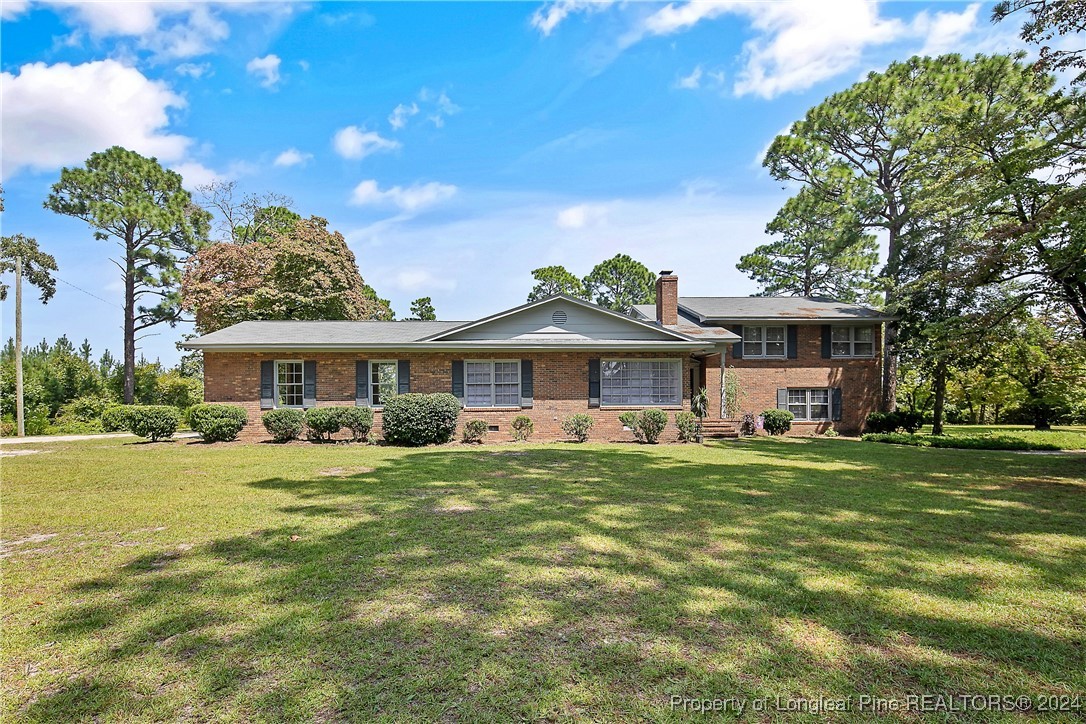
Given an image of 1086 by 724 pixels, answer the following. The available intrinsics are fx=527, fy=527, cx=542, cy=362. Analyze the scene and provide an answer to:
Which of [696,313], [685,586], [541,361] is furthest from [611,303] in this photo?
[685,586]

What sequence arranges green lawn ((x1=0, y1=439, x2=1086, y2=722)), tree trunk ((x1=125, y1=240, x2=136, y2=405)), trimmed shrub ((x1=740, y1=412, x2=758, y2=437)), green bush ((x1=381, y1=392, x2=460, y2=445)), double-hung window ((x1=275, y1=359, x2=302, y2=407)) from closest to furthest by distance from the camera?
green lawn ((x1=0, y1=439, x2=1086, y2=722)) → green bush ((x1=381, y1=392, x2=460, y2=445)) → double-hung window ((x1=275, y1=359, x2=302, y2=407)) → trimmed shrub ((x1=740, y1=412, x2=758, y2=437)) → tree trunk ((x1=125, y1=240, x2=136, y2=405))

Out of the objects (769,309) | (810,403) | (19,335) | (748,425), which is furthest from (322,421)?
(810,403)

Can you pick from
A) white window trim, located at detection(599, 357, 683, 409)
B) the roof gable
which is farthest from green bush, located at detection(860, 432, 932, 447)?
the roof gable

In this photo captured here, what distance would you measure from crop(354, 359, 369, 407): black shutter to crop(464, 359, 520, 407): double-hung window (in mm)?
3139

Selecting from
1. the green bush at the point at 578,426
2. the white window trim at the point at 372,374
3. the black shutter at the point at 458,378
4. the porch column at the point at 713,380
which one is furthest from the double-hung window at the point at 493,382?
the porch column at the point at 713,380

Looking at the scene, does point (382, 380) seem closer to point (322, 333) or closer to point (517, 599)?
point (322, 333)

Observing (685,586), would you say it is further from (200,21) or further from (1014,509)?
(200,21)

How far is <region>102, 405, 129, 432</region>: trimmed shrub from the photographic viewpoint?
15.2m

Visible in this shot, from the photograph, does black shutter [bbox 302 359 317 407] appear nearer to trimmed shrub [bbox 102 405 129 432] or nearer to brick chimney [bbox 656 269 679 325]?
trimmed shrub [bbox 102 405 129 432]

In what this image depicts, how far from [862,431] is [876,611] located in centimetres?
1997

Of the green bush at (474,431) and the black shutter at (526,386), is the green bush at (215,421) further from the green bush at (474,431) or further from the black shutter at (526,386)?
the black shutter at (526,386)

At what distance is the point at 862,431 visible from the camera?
2081 cm

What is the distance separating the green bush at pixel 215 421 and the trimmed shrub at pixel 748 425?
1685 cm

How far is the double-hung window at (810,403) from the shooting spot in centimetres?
2072
